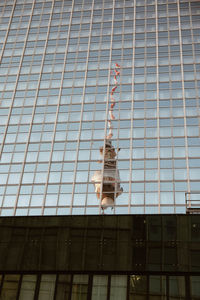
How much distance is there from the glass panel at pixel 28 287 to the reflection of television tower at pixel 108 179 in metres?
18.0

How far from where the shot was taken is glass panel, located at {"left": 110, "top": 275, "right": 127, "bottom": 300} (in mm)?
21234

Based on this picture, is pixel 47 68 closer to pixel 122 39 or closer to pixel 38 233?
pixel 122 39

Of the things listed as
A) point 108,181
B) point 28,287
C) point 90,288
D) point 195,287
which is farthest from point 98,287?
point 108,181

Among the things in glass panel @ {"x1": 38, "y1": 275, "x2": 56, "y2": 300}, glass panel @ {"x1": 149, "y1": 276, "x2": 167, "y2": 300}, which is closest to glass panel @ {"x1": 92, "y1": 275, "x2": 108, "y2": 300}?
glass panel @ {"x1": 38, "y1": 275, "x2": 56, "y2": 300}

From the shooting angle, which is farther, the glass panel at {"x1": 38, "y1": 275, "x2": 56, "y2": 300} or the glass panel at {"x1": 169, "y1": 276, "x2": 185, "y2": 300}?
the glass panel at {"x1": 38, "y1": 275, "x2": 56, "y2": 300}

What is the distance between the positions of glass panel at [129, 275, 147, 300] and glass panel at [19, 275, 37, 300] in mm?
4758

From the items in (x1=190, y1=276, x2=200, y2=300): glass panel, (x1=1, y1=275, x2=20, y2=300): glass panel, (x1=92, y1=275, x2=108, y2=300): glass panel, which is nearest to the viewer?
(x1=190, y1=276, x2=200, y2=300): glass panel

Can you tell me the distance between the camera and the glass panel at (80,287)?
70.4ft

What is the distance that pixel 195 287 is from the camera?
21.0 m

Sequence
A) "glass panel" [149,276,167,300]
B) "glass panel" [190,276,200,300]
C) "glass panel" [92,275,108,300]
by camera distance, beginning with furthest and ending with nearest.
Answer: "glass panel" [92,275,108,300], "glass panel" [149,276,167,300], "glass panel" [190,276,200,300]

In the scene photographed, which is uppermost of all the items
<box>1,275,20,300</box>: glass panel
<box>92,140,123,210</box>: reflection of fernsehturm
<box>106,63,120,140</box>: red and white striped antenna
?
<box>106,63,120,140</box>: red and white striped antenna

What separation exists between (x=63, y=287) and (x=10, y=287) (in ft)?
8.80

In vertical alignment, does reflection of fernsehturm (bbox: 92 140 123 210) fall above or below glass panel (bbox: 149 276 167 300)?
above

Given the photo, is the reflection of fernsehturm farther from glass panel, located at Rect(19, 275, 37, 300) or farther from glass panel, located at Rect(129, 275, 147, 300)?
glass panel, located at Rect(129, 275, 147, 300)
